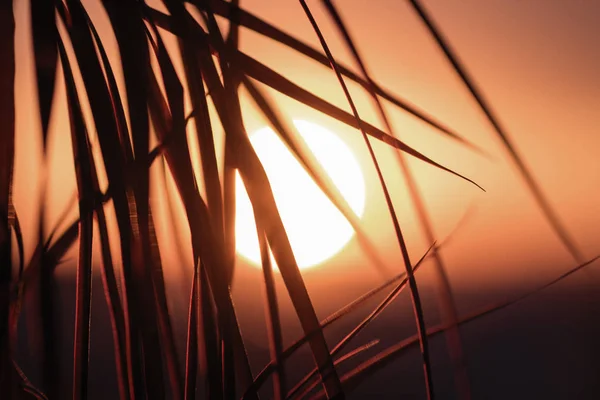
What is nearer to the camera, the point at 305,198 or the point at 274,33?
the point at 274,33

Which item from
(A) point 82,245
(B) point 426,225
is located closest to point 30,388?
(A) point 82,245

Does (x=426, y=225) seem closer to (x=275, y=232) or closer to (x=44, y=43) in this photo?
(x=275, y=232)

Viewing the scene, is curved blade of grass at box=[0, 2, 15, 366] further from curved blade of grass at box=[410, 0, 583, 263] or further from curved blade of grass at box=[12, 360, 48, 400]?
curved blade of grass at box=[410, 0, 583, 263]

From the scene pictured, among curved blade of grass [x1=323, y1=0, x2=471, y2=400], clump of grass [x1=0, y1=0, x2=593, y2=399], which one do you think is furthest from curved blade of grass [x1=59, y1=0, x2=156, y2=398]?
curved blade of grass [x1=323, y1=0, x2=471, y2=400]

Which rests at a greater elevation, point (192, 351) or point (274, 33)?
point (274, 33)

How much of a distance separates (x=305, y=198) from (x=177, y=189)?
167 millimetres

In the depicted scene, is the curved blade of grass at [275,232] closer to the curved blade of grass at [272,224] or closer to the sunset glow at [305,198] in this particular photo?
the curved blade of grass at [272,224]

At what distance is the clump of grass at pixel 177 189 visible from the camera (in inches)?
7.8

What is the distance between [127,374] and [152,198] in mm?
83

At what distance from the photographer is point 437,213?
40 cm

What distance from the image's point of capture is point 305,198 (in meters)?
0.37

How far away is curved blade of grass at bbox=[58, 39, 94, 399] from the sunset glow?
12 cm

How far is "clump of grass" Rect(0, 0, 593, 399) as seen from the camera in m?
0.20

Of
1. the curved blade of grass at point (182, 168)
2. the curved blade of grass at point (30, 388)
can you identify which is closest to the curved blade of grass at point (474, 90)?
the curved blade of grass at point (182, 168)
